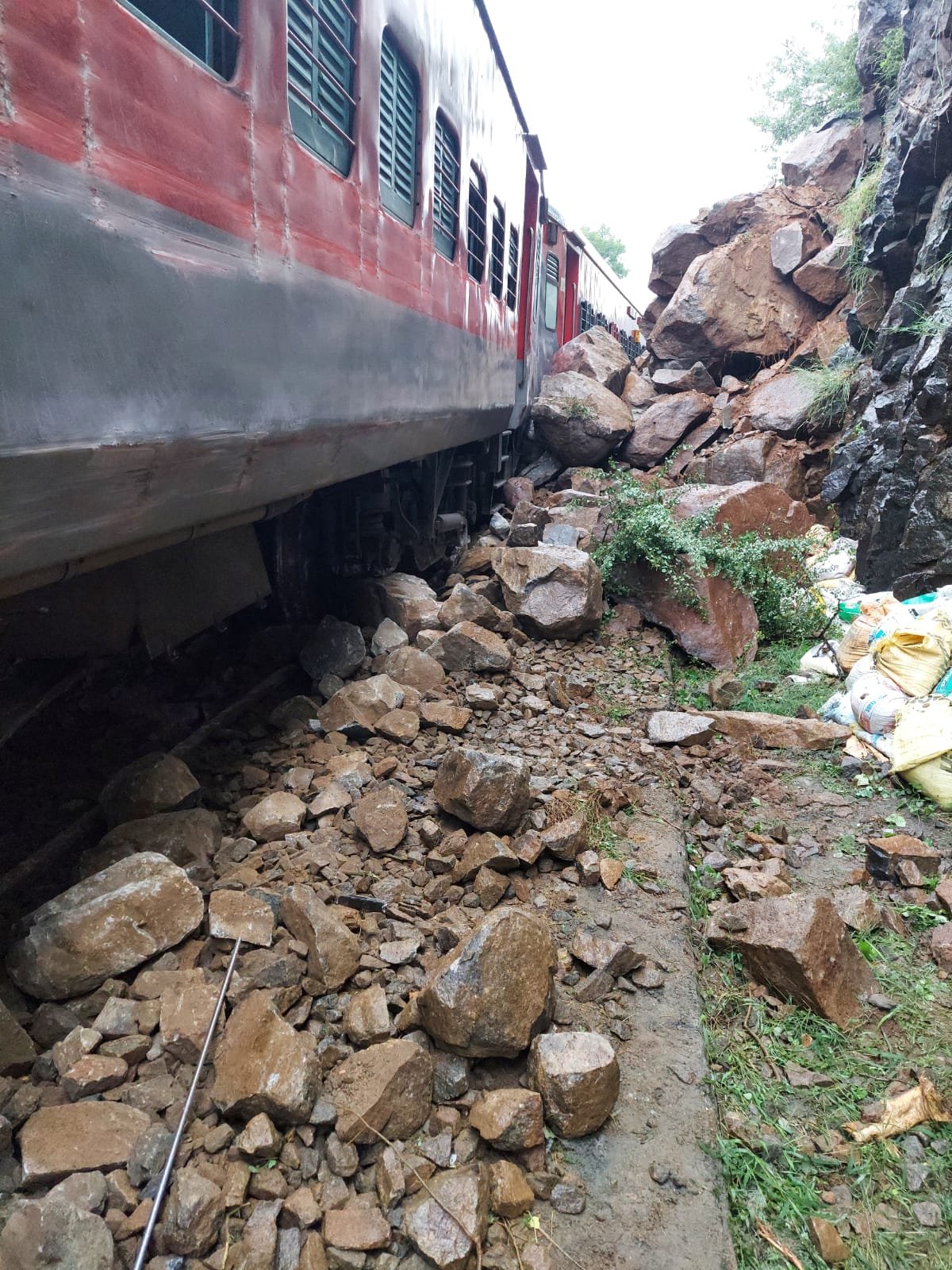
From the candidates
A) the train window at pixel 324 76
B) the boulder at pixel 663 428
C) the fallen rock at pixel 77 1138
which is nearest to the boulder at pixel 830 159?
the boulder at pixel 663 428

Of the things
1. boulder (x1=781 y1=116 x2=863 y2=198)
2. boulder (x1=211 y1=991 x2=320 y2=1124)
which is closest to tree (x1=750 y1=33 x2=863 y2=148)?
boulder (x1=781 y1=116 x2=863 y2=198)

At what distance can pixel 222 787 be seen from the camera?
3.36 metres

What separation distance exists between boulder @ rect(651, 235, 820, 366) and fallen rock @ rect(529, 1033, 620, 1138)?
12.2 meters

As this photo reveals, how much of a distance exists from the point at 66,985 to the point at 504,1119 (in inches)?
50.1

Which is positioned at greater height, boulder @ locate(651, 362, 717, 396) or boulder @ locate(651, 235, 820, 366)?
boulder @ locate(651, 235, 820, 366)

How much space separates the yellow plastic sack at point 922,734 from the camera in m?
3.82

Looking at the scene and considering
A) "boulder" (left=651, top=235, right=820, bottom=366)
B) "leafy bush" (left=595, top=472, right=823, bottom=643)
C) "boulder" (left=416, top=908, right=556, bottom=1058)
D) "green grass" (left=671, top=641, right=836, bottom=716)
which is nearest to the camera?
"boulder" (left=416, top=908, right=556, bottom=1058)

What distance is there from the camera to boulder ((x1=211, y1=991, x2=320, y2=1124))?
1807 millimetres

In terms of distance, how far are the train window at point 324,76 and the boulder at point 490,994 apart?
9.18ft

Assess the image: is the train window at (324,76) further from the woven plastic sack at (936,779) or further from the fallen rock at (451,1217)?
the woven plastic sack at (936,779)

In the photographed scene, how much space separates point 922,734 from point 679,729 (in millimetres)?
1218

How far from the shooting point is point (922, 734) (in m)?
3.90

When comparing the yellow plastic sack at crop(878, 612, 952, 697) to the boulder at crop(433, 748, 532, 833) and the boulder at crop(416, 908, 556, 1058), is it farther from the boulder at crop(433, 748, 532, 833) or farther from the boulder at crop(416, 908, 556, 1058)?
the boulder at crop(416, 908, 556, 1058)

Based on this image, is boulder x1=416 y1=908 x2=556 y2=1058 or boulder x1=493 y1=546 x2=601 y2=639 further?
boulder x1=493 y1=546 x2=601 y2=639
